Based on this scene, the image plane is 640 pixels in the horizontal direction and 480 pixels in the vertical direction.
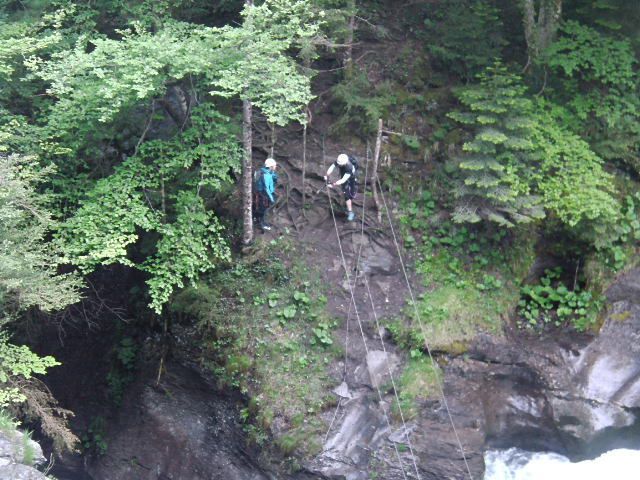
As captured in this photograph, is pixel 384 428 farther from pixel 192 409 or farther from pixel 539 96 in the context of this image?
pixel 539 96

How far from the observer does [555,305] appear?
14.6 meters

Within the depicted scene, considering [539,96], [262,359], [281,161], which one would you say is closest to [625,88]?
[539,96]

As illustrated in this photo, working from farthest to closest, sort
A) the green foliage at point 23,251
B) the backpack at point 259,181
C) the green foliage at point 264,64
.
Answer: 1. the backpack at point 259,181
2. the green foliage at point 264,64
3. the green foliage at point 23,251

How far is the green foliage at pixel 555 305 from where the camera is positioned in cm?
1416

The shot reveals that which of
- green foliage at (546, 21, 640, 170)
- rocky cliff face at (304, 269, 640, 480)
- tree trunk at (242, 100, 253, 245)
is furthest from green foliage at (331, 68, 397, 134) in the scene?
rocky cliff face at (304, 269, 640, 480)

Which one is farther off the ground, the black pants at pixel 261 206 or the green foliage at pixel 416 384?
the black pants at pixel 261 206

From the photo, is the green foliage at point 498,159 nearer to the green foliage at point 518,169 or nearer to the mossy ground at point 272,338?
the green foliage at point 518,169

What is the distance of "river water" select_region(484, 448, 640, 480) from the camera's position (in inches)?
508

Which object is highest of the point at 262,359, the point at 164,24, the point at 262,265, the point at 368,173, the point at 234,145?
the point at 164,24

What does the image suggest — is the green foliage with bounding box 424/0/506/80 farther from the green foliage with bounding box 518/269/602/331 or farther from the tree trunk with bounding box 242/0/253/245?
the tree trunk with bounding box 242/0/253/245

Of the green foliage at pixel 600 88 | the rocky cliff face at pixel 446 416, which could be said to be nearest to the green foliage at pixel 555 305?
the rocky cliff face at pixel 446 416

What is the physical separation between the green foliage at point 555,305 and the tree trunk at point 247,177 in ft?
18.8

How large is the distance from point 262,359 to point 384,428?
2498 mm

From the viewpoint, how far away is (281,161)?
15.1 meters
